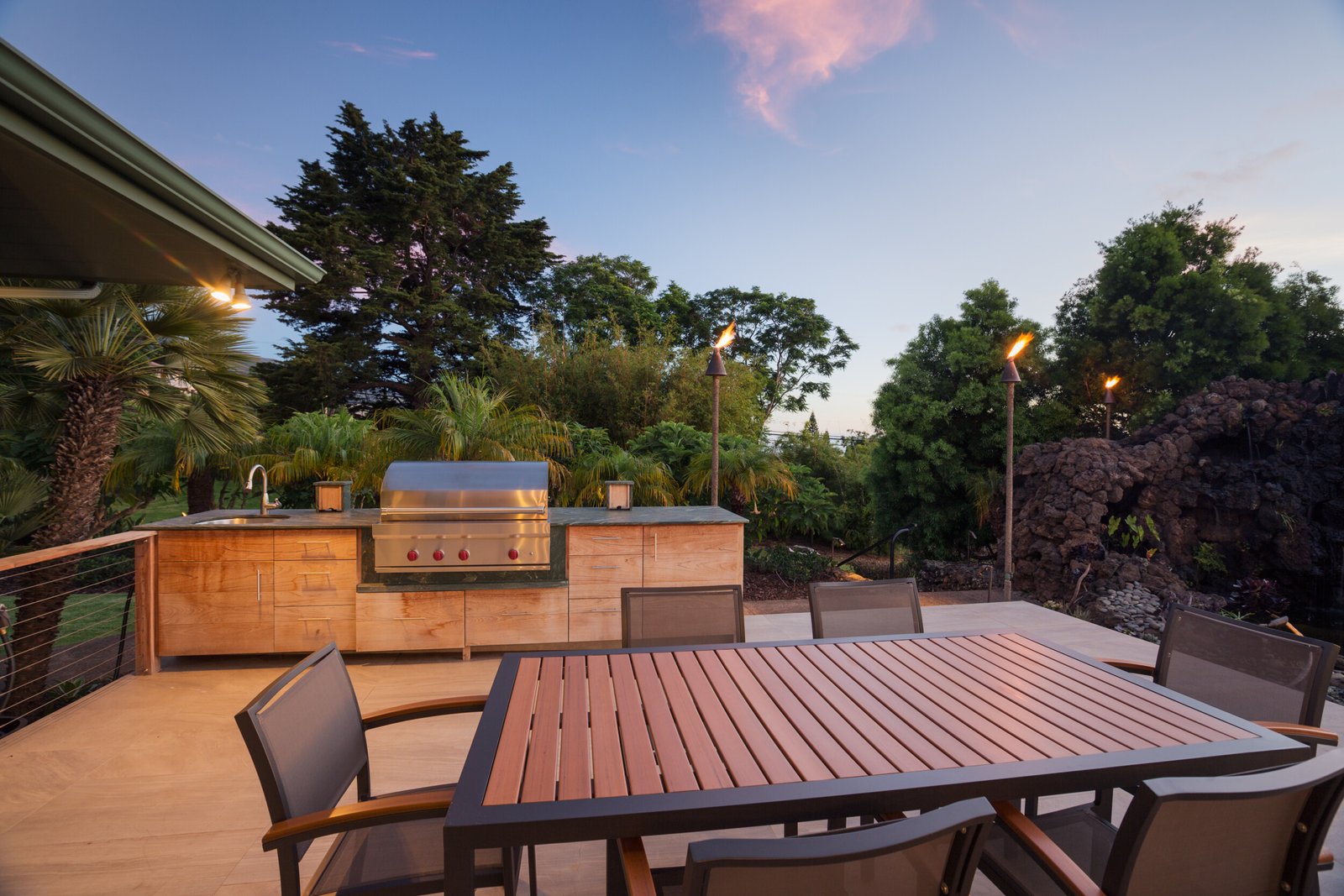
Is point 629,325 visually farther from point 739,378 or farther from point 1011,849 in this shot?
point 1011,849

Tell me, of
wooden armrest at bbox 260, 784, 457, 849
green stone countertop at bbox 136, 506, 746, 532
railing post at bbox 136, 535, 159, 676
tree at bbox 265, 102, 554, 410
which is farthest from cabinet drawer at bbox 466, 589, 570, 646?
tree at bbox 265, 102, 554, 410

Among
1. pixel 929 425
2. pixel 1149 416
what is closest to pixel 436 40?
pixel 929 425

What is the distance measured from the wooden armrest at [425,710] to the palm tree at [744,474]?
4.67 meters

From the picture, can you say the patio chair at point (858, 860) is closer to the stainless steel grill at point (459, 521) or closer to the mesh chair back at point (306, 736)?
the mesh chair back at point (306, 736)

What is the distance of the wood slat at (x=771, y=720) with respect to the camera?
1.24 metres

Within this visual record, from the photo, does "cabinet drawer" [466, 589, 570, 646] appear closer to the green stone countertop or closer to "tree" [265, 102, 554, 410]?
the green stone countertop

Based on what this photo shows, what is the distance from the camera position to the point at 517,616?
4027 millimetres

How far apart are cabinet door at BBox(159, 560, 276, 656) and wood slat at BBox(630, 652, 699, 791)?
9.85 feet

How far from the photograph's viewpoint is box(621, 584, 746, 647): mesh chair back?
225cm

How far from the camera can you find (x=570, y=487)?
6.18m

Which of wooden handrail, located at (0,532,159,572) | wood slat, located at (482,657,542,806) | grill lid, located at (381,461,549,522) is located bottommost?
wood slat, located at (482,657,542,806)

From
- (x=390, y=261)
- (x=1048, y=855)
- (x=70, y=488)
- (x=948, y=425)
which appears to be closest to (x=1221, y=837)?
(x=1048, y=855)

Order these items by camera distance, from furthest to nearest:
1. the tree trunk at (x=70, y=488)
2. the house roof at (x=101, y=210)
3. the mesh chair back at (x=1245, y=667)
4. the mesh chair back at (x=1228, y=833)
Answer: the tree trunk at (x=70, y=488) → the mesh chair back at (x=1245, y=667) → the house roof at (x=101, y=210) → the mesh chair back at (x=1228, y=833)

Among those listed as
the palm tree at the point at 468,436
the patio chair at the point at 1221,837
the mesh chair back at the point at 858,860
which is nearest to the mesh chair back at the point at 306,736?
the mesh chair back at the point at 858,860
